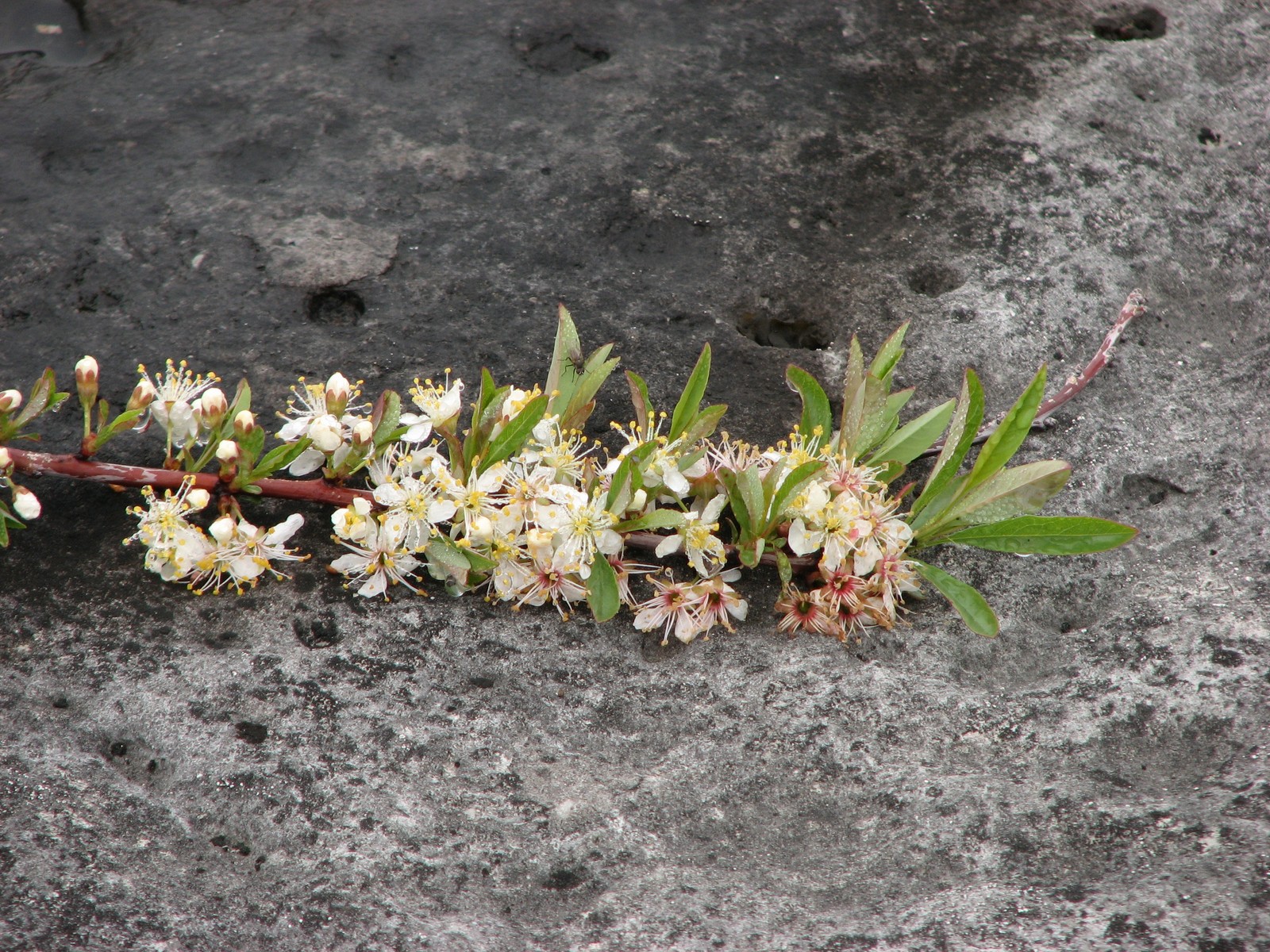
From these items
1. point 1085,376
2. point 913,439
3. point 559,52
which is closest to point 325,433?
point 913,439

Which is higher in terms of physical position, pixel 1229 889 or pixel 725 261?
pixel 725 261

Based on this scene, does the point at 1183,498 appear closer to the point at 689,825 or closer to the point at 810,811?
the point at 810,811

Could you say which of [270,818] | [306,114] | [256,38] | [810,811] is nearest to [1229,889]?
[810,811]


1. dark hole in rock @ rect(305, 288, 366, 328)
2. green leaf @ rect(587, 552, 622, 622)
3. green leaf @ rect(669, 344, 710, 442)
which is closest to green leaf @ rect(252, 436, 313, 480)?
dark hole in rock @ rect(305, 288, 366, 328)

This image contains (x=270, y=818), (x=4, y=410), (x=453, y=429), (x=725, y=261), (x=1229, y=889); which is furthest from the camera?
(x=725, y=261)

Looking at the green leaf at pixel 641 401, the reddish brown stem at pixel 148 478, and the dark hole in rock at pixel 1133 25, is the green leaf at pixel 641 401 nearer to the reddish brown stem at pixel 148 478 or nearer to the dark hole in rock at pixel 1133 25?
the reddish brown stem at pixel 148 478

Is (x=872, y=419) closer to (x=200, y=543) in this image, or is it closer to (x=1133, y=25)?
(x=200, y=543)

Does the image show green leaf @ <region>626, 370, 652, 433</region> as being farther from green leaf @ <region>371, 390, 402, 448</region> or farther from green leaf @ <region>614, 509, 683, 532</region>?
green leaf @ <region>371, 390, 402, 448</region>

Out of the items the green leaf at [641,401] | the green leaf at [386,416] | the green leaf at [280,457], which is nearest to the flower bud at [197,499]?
the green leaf at [280,457]
